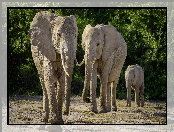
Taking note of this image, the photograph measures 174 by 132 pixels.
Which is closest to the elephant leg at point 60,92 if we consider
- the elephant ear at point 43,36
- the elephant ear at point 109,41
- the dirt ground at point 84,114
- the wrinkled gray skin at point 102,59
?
the elephant ear at point 43,36

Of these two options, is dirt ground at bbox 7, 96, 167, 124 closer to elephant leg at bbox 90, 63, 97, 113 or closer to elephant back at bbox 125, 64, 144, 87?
elephant leg at bbox 90, 63, 97, 113

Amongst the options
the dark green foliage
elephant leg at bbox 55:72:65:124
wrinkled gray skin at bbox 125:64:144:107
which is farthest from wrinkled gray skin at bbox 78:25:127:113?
elephant leg at bbox 55:72:65:124

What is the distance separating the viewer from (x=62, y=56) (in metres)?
4.42

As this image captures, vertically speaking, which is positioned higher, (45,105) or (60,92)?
(60,92)

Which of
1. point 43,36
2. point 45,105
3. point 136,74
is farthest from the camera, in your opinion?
point 136,74

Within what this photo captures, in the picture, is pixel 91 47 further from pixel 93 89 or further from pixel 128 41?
pixel 128 41

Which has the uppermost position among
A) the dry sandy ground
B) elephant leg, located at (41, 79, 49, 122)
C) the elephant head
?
the elephant head

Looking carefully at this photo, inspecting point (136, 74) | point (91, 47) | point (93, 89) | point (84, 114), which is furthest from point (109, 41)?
point (136, 74)

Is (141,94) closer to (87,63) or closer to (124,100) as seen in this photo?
(124,100)

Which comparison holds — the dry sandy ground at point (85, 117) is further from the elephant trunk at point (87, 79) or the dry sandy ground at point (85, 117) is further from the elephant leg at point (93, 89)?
the elephant trunk at point (87, 79)

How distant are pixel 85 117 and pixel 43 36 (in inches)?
45.7

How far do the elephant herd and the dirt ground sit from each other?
12 centimetres

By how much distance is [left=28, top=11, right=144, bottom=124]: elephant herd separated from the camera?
4.47 meters

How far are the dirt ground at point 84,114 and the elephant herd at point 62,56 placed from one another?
0.39 ft
